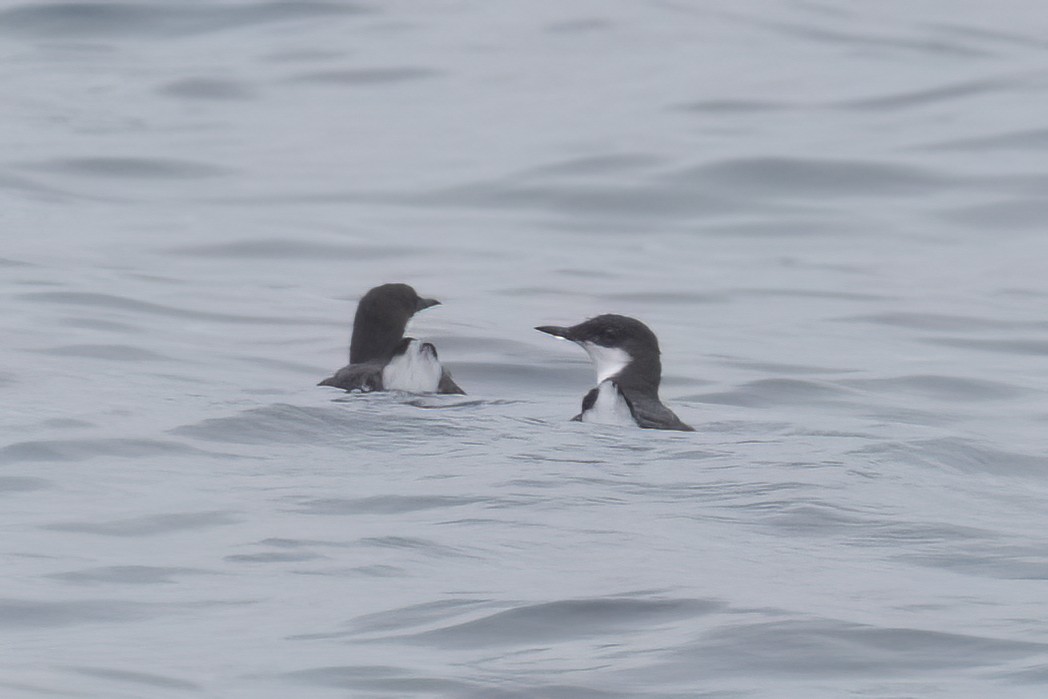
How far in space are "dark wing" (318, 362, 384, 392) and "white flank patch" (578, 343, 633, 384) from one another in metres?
1.08

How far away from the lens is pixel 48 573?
22.0ft

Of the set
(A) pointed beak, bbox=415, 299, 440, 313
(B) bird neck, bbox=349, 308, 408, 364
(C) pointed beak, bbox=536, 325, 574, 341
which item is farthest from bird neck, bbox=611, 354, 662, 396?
(A) pointed beak, bbox=415, 299, 440, 313

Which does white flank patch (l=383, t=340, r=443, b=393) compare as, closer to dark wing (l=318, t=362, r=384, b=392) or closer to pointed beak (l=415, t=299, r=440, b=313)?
dark wing (l=318, t=362, r=384, b=392)

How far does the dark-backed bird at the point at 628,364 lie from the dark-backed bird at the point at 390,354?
0.70 meters

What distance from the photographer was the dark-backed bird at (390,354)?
32.0ft

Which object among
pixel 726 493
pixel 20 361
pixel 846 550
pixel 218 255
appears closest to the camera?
pixel 846 550

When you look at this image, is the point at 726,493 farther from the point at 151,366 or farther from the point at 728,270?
the point at 728,270

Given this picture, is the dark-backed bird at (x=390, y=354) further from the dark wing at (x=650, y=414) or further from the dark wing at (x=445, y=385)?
the dark wing at (x=650, y=414)

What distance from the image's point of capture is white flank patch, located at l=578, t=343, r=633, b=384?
1013 cm

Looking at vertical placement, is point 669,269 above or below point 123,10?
below

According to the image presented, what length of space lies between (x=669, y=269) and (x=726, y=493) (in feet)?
30.2

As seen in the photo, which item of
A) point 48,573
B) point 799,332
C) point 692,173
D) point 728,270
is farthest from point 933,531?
point 692,173

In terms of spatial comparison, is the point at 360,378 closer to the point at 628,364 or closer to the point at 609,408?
the point at 628,364

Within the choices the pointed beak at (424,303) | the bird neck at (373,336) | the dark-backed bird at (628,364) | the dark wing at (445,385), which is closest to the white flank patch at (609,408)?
the dark-backed bird at (628,364)
